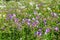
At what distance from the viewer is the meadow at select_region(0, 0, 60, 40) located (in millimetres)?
5379

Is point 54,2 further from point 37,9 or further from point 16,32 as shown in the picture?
point 16,32

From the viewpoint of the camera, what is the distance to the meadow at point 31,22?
17.6 ft

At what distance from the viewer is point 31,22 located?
5680 mm

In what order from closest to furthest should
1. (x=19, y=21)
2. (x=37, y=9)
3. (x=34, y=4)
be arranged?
1. (x=19, y=21)
2. (x=37, y=9)
3. (x=34, y=4)

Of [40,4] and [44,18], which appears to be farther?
[40,4]

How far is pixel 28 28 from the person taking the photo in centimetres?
555

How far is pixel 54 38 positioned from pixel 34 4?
5.85 feet

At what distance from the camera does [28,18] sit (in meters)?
5.96

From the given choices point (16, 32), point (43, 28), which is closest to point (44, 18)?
point (43, 28)

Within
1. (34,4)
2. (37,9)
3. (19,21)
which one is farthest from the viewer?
(34,4)

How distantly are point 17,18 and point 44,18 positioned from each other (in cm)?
65

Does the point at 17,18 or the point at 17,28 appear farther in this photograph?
the point at 17,18

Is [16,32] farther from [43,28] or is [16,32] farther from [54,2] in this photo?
[54,2]

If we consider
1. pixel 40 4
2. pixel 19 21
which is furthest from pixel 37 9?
pixel 19 21
